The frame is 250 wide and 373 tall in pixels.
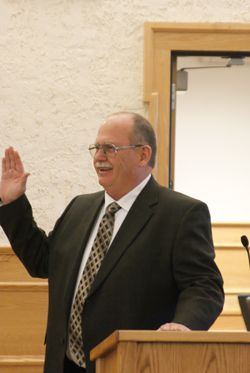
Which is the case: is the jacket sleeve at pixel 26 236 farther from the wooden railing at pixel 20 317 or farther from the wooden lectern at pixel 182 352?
the wooden railing at pixel 20 317

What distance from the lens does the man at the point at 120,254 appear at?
3.10 m

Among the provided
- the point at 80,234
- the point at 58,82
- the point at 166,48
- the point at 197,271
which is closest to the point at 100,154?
the point at 80,234

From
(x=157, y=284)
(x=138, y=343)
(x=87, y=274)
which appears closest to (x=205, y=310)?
(x=157, y=284)


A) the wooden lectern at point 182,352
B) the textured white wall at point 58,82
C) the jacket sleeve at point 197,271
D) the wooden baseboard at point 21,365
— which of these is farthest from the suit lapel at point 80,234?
the wooden baseboard at point 21,365

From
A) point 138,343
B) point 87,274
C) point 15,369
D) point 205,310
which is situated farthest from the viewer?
point 15,369

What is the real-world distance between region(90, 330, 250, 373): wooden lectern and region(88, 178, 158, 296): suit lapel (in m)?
0.85

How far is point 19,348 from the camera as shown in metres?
5.13

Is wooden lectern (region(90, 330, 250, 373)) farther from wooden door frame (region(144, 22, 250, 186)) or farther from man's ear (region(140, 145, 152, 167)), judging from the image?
wooden door frame (region(144, 22, 250, 186))

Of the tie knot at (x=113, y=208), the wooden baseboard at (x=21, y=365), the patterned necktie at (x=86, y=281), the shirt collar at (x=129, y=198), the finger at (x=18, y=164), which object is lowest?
the wooden baseboard at (x=21, y=365)

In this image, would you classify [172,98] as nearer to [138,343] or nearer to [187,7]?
[187,7]

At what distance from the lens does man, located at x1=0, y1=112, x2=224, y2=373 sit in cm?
310

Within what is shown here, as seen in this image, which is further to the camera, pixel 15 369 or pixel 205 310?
pixel 15 369

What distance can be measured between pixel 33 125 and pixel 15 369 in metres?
1.34

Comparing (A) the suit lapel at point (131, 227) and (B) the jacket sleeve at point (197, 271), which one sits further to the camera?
(A) the suit lapel at point (131, 227)
